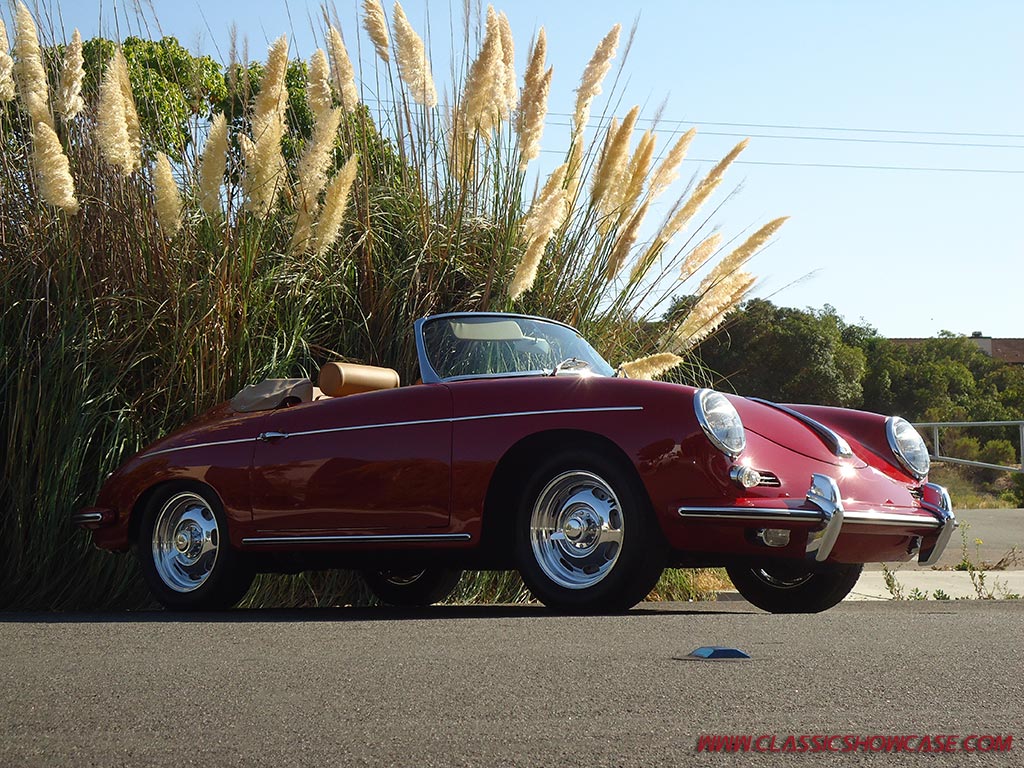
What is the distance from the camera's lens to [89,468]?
7.31 m

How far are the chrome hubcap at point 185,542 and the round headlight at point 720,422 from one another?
2.51 meters

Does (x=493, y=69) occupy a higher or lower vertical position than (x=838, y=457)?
higher

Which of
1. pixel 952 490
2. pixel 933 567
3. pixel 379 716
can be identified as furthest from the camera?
pixel 952 490

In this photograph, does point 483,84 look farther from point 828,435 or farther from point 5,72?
point 828,435

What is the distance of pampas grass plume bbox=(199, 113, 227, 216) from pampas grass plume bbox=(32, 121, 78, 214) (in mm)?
702

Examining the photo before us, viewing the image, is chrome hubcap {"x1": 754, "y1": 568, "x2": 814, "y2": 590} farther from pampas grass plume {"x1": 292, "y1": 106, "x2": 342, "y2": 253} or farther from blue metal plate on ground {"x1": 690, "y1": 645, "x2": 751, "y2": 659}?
pampas grass plume {"x1": 292, "y1": 106, "x2": 342, "y2": 253}

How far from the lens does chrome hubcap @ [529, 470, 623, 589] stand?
529 cm

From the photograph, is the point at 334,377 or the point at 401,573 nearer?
the point at 334,377

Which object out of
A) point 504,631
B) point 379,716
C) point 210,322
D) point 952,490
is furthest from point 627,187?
point 952,490

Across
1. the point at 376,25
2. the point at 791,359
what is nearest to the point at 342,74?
the point at 376,25

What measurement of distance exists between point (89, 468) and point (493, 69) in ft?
10.8

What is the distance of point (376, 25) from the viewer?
8.64m

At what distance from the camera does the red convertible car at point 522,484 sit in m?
5.14

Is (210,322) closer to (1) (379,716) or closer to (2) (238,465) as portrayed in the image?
(2) (238,465)
